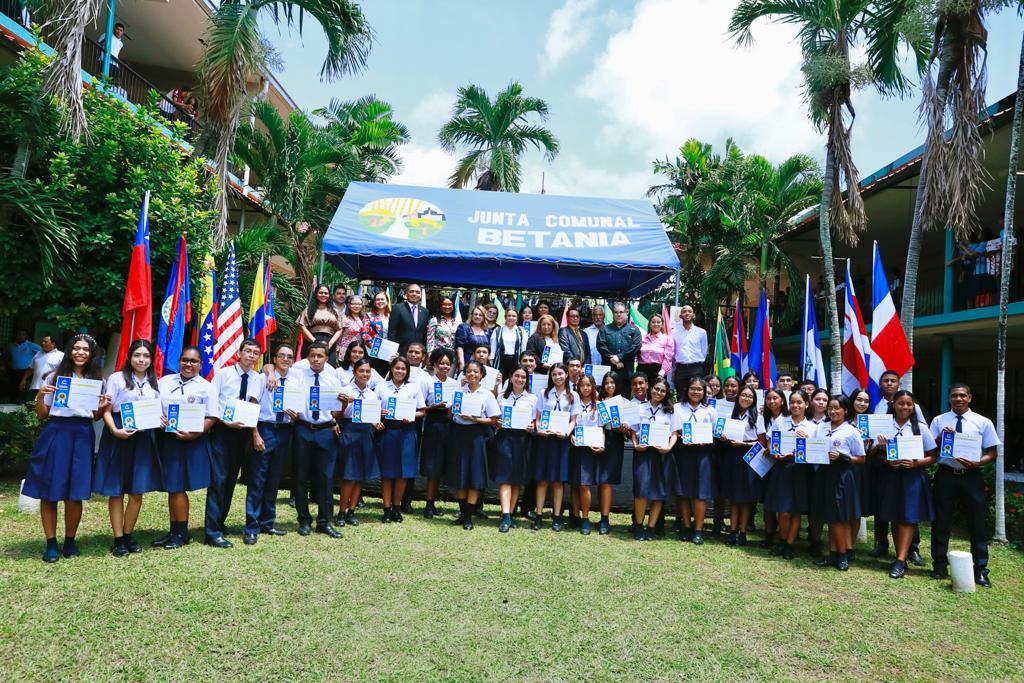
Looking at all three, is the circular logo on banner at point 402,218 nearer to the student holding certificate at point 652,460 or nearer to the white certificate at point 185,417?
the student holding certificate at point 652,460

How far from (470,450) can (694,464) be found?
2390mm

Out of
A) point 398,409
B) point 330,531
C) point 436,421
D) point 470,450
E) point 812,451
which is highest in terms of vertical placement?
point 398,409

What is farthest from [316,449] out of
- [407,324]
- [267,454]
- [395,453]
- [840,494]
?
[840,494]

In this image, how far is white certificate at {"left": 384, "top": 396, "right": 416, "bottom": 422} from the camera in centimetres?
740

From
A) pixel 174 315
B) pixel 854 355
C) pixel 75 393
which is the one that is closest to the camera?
pixel 75 393

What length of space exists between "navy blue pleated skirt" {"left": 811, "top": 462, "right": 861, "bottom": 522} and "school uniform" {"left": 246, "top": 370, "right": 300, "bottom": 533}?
16.9 ft

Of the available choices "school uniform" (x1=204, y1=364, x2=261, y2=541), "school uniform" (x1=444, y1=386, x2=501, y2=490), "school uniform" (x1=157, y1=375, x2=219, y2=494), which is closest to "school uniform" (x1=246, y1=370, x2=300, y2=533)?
"school uniform" (x1=204, y1=364, x2=261, y2=541)

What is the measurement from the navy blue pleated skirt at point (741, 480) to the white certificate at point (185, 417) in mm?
5234

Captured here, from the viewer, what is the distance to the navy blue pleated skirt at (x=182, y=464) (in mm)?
5945

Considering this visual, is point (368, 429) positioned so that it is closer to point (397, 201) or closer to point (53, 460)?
point (53, 460)

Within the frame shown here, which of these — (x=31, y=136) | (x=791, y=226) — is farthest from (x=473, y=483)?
(x=791, y=226)

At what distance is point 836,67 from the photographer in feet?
36.4

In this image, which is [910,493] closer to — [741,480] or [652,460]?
[741,480]

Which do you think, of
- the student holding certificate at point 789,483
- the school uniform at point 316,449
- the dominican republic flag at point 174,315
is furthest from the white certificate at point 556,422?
the dominican republic flag at point 174,315
